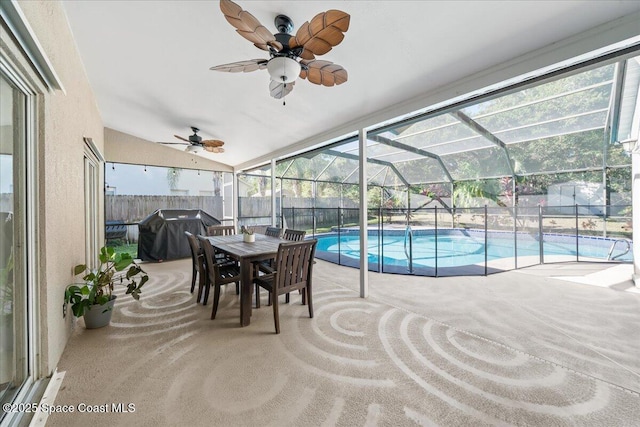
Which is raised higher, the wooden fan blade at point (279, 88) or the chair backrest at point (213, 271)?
the wooden fan blade at point (279, 88)

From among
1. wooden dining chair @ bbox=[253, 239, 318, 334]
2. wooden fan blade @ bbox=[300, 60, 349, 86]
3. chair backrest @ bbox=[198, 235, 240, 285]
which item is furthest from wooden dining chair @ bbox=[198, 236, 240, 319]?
wooden fan blade @ bbox=[300, 60, 349, 86]

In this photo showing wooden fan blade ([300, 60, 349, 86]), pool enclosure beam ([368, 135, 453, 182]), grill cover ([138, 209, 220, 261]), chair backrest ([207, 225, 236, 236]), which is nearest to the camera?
wooden fan blade ([300, 60, 349, 86])

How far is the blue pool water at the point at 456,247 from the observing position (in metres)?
5.18

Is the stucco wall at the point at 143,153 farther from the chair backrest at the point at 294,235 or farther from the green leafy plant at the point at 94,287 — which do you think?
the chair backrest at the point at 294,235

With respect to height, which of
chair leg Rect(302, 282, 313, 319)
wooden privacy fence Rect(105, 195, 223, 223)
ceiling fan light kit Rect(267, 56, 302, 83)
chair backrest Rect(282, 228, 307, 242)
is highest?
ceiling fan light kit Rect(267, 56, 302, 83)

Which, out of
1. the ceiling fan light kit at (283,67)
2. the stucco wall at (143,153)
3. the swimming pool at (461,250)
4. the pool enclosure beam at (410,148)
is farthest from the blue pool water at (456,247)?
the stucco wall at (143,153)

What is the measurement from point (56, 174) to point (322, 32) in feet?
7.50

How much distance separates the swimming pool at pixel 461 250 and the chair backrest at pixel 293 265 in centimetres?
220

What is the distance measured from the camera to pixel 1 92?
1.36 m

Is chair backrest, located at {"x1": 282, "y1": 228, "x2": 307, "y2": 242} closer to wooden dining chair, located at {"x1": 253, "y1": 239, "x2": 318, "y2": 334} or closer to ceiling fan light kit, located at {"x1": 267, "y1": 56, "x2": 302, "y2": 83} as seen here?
wooden dining chair, located at {"x1": 253, "y1": 239, "x2": 318, "y2": 334}

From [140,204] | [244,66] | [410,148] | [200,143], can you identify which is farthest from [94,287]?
[410,148]

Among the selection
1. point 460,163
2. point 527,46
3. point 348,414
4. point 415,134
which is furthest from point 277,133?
point 460,163

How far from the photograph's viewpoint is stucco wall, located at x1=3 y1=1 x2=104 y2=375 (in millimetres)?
1681

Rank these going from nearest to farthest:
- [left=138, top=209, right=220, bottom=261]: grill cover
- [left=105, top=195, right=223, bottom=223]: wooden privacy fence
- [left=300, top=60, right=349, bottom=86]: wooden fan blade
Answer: [left=300, top=60, right=349, bottom=86]: wooden fan blade → [left=138, top=209, right=220, bottom=261]: grill cover → [left=105, top=195, right=223, bottom=223]: wooden privacy fence
